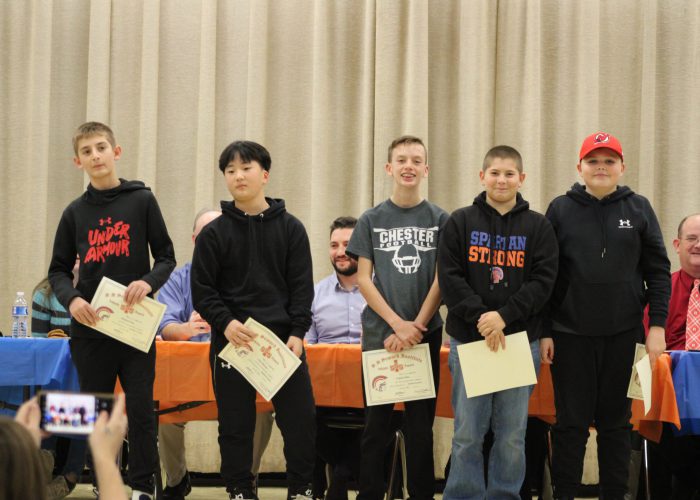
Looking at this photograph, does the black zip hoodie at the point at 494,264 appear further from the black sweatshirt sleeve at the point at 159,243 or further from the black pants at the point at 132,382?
the black pants at the point at 132,382

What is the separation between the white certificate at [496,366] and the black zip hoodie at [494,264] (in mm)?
98

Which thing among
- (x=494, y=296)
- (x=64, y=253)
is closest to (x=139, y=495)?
(x=64, y=253)

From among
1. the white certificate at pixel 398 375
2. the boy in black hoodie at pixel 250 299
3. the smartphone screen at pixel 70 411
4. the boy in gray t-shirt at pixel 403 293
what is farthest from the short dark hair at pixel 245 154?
the smartphone screen at pixel 70 411

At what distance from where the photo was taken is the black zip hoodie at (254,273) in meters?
3.86

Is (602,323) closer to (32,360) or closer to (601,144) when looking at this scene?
(601,144)

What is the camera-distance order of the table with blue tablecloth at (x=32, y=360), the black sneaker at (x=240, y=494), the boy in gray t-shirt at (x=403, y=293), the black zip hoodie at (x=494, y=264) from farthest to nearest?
the table with blue tablecloth at (x=32, y=360)
the boy in gray t-shirt at (x=403, y=293)
the black zip hoodie at (x=494, y=264)
the black sneaker at (x=240, y=494)

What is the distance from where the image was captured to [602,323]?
3895 mm

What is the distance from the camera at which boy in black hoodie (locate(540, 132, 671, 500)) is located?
12.8 feet

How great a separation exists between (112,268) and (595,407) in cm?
231

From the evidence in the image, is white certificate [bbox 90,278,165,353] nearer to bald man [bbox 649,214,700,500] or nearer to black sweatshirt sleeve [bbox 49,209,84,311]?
black sweatshirt sleeve [bbox 49,209,84,311]

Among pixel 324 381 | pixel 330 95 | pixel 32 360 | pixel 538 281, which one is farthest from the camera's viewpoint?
pixel 330 95

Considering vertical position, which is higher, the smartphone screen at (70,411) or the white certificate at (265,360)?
the smartphone screen at (70,411)

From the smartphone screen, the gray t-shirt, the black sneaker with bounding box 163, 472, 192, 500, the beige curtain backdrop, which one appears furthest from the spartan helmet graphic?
the smartphone screen

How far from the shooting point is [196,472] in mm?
6027
